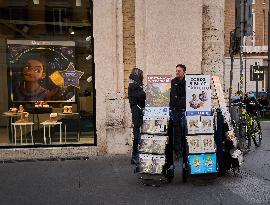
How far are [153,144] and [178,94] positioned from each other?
64.5 inches

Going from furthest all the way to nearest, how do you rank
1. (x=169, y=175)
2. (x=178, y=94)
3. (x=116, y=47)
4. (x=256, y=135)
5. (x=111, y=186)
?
(x=256, y=135), (x=116, y=47), (x=178, y=94), (x=169, y=175), (x=111, y=186)

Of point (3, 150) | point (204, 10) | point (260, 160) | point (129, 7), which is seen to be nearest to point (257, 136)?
point (260, 160)

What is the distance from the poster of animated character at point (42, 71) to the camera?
29.5 feet

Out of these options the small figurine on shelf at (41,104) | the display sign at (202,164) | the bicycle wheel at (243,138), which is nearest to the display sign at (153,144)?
the display sign at (202,164)

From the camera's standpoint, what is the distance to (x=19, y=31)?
8891mm

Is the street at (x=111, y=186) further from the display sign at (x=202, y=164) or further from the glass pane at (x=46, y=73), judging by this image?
the glass pane at (x=46, y=73)

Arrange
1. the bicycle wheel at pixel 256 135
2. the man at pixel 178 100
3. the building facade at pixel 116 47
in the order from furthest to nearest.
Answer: the bicycle wheel at pixel 256 135
the building facade at pixel 116 47
the man at pixel 178 100

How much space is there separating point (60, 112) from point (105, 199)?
4111 mm

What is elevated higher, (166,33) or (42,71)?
(166,33)

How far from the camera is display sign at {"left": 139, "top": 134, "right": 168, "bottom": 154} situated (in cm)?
624

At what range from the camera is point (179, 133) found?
281 inches

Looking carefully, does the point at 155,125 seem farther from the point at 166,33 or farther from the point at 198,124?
the point at 166,33

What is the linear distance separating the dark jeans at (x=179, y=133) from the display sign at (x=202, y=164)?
0.29 metres

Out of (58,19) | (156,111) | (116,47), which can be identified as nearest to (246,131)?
(116,47)
